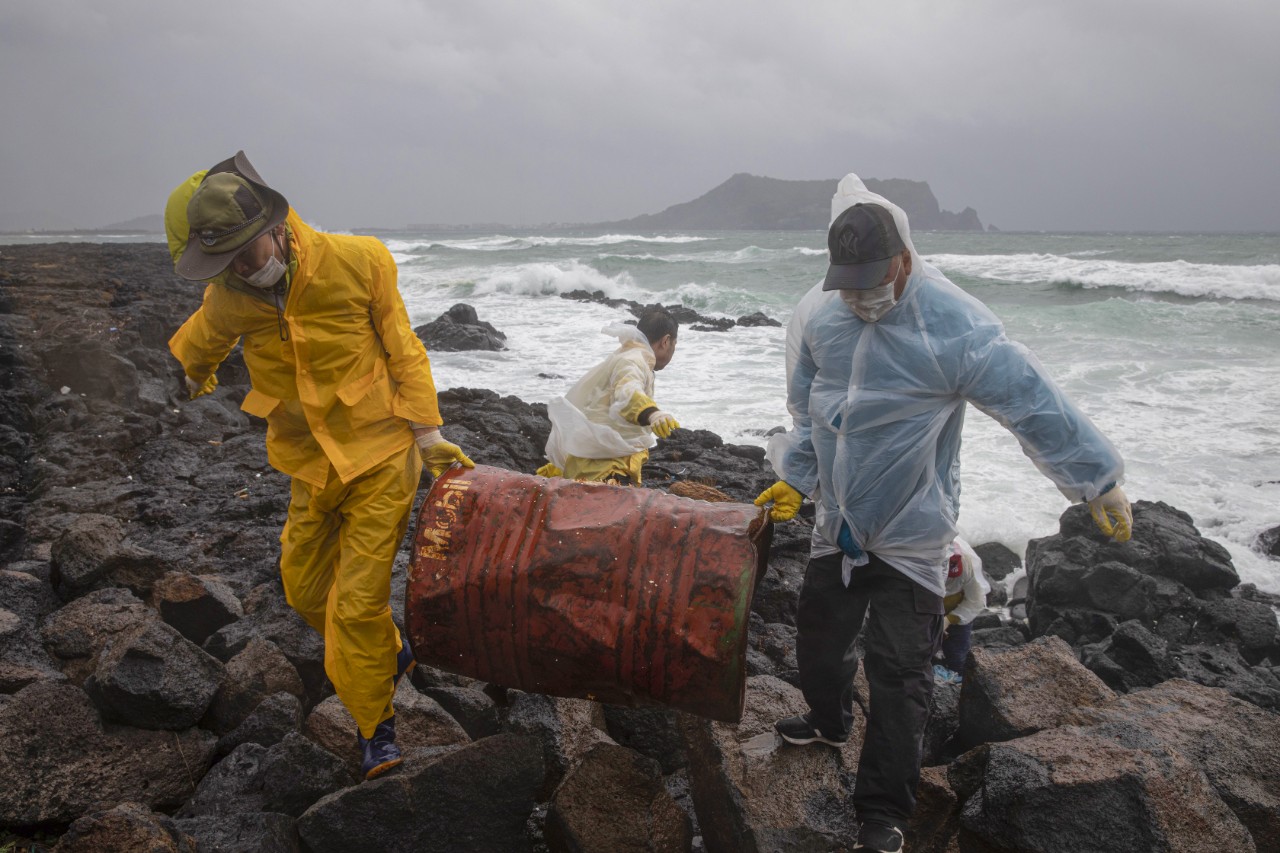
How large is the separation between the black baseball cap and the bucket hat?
60.5 inches

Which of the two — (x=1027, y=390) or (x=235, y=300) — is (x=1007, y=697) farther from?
(x=235, y=300)

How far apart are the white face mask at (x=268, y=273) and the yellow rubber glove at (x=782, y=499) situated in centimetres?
153

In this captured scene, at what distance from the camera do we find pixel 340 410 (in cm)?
259

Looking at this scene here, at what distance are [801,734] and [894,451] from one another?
94 centimetres

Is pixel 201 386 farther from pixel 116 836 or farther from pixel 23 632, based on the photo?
pixel 116 836

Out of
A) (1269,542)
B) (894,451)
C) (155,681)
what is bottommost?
(1269,542)

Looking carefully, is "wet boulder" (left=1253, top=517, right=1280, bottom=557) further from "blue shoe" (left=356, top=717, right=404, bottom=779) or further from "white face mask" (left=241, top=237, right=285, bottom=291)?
"white face mask" (left=241, top=237, right=285, bottom=291)

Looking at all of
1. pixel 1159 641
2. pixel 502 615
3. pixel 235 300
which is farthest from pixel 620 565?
pixel 1159 641

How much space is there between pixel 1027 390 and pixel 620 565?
1163 millimetres

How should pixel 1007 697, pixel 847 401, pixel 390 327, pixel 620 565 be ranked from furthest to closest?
1. pixel 1007 697
2. pixel 390 327
3. pixel 847 401
4. pixel 620 565

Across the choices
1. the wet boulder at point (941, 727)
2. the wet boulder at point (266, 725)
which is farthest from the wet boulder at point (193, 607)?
the wet boulder at point (941, 727)

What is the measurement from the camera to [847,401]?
2412 millimetres

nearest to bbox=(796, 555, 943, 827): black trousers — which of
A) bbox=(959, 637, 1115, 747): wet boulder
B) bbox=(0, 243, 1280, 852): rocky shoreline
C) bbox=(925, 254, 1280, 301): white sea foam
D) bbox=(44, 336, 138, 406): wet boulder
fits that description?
bbox=(0, 243, 1280, 852): rocky shoreline

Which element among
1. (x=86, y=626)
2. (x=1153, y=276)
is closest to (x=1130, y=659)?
(x=86, y=626)
